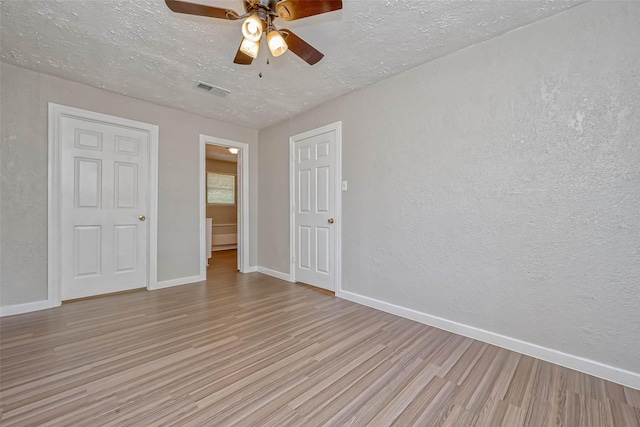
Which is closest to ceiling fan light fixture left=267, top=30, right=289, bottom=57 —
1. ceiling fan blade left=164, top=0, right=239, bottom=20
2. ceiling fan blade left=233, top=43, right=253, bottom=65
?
ceiling fan blade left=164, top=0, right=239, bottom=20

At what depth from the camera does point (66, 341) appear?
219 cm

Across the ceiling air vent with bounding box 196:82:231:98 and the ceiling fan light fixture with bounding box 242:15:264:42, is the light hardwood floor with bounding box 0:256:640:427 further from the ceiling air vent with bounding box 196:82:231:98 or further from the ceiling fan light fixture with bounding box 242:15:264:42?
the ceiling air vent with bounding box 196:82:231:98

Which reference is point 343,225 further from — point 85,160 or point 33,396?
point 85,160

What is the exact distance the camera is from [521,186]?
206 centimetres

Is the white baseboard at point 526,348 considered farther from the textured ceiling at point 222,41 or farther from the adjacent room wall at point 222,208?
the adjacent room wall at point 222,208

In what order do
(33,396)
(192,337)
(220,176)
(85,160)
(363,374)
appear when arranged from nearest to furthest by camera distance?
(33,396), (363,374), (192,337), (85,160), (220,176)

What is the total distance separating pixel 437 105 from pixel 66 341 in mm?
3871

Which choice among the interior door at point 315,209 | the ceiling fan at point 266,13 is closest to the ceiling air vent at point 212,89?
the interior door at point 315,209

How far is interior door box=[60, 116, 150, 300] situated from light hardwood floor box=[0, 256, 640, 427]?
2.11 ft

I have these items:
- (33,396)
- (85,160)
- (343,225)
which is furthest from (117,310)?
(343,225)

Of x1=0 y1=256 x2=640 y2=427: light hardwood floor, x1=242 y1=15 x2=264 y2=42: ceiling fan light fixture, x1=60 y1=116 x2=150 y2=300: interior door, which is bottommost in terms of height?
x1=0 y1=256 x2=640 y2=427: light hardwood floor

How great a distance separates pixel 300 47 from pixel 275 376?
2338 millimetres

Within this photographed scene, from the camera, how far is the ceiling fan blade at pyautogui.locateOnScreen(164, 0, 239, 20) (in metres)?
1.57

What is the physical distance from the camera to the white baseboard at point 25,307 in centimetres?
270
